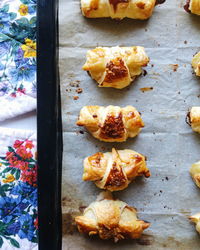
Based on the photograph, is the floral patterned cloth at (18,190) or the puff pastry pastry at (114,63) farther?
the floral patterned cloth at (18,190)

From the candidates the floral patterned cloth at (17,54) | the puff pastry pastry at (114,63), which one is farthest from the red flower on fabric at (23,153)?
the puff pastry pastry at (114,63)

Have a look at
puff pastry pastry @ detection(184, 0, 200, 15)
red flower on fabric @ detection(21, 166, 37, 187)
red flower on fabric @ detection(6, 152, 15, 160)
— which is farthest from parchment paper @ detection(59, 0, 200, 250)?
red flower on fabric @ detection(6, 152, 15, 160)

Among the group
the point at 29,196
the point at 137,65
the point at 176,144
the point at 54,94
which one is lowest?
the point at 29,196

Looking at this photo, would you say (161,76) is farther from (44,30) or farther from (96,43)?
(44,30)

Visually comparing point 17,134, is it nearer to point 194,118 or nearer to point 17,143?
point 17,143

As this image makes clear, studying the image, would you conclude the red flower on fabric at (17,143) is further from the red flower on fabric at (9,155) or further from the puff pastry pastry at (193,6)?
the puff pastry pastry at (193,6)

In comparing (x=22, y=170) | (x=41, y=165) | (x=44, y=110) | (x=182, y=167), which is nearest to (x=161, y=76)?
(x=182, y=167)

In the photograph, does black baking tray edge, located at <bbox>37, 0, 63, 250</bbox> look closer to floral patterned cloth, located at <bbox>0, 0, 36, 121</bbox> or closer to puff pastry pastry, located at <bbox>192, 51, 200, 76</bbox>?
floral patterned cloth, located at <bbox>0, 0, 36, 121</bbox>
